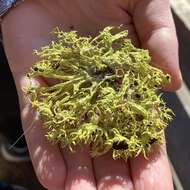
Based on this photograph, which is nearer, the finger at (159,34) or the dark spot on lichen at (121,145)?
the dark spot on lichen at (121,145)

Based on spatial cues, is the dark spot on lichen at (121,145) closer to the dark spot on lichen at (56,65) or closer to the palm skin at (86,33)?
the palm skin at (86,33)

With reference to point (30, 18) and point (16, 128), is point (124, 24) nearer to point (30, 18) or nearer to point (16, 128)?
point (30, 18)

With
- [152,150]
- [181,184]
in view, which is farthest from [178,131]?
[152,150]

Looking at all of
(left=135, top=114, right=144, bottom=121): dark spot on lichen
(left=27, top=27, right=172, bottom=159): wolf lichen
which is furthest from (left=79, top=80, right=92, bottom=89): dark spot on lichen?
(left=135, top=114, right=144, bottom=121): dark spot on lichen

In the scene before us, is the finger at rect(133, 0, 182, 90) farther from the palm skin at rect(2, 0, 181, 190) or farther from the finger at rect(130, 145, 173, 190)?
the finger at rect(130, 145, 173, 190)

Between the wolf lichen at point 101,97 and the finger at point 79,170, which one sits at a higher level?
the wolf lichen at point 101,97

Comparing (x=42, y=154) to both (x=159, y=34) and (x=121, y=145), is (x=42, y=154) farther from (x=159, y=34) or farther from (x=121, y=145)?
(x=159, y=34)

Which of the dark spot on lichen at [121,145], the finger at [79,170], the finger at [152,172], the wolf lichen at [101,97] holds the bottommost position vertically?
the finger at [152,172]

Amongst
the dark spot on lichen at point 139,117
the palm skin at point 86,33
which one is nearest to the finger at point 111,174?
the palm skin at point 86,33
